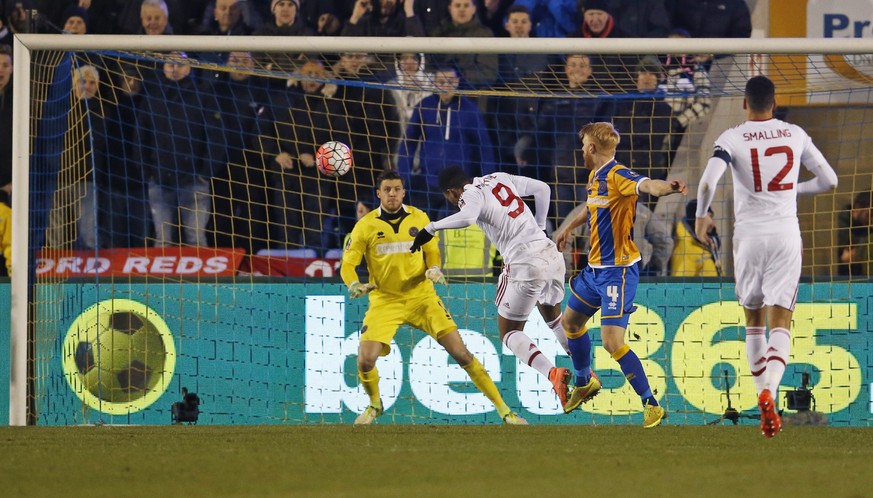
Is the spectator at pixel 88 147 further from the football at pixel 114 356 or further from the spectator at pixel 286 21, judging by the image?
the spectator at pixel 286 21

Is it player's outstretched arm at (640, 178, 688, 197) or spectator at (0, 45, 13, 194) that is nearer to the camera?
player's outstretched arm at (640, 178, 688, 197)

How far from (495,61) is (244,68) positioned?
264cm

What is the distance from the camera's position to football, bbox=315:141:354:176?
11.3 metres

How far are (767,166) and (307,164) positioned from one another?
197 inches

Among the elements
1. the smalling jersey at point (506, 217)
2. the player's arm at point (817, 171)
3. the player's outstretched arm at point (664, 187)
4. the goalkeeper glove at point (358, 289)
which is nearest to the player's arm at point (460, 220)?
the smalling jersey at point (506, 217)

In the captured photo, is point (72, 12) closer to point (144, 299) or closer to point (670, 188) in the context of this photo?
point (144, 299)

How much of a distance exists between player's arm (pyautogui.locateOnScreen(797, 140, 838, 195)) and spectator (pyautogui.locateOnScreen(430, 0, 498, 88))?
4785mm

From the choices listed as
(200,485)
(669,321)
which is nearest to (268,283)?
(669,321)

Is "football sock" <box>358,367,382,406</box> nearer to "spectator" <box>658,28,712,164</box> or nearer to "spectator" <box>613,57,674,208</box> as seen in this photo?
"spectator" <box>613,57,674,208</box>

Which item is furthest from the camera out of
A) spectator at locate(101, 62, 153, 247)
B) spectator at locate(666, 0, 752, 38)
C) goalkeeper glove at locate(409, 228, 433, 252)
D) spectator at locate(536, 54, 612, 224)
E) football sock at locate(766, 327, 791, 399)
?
spectator at locate(666, 0, 752, 38)

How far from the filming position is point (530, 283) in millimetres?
10148

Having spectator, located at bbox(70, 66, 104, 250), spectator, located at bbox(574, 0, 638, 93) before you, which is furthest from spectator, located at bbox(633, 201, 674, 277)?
spectator, located at bbox(70, 66, 104, 250)

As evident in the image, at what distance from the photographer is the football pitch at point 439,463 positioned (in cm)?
576

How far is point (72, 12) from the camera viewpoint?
12836mm
